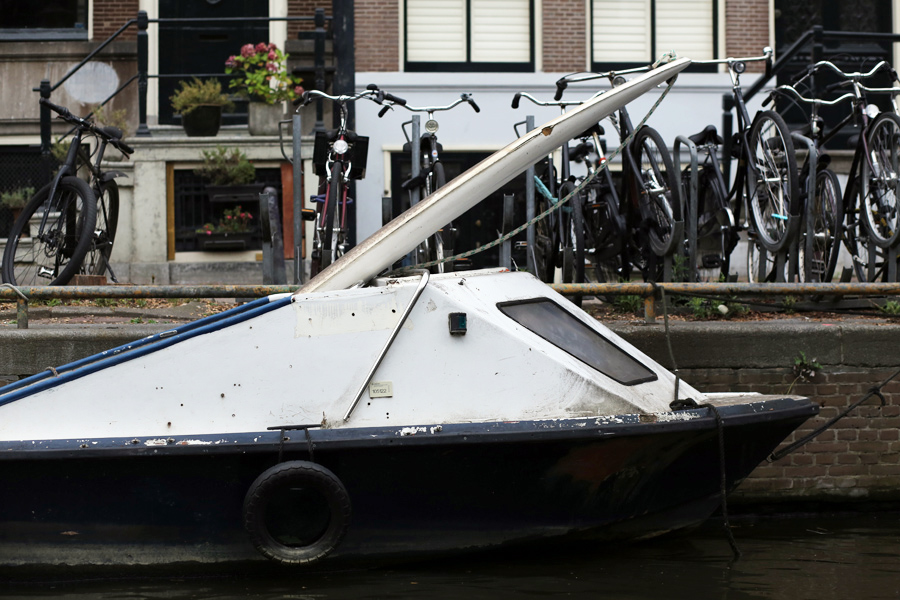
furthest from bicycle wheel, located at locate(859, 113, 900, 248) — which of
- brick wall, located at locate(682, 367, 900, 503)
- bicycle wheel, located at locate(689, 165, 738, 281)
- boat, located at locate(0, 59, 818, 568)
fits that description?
boat, located at locate(0, 59, 818, 568)

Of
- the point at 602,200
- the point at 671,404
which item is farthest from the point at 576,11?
the point at 671,404

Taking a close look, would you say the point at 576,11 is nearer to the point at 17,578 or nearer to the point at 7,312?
the point at 7,312

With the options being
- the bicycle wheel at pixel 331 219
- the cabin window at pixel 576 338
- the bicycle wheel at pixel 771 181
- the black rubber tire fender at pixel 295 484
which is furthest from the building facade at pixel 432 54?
the black rubber tire fender at pixel 295 484

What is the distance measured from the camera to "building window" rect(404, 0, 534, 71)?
1354 centimetres

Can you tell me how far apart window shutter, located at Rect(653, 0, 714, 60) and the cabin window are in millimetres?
9566

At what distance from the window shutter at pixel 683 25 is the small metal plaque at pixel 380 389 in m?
10.2

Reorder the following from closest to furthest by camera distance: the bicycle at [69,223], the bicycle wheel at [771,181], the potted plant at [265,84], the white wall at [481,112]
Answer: the bicycle wheel at [771,181] → the bicycle at [69,223] → the potted plant at [265,84] → the white wall at [481,112]

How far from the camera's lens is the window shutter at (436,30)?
13.5m

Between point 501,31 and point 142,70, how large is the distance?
4483mm

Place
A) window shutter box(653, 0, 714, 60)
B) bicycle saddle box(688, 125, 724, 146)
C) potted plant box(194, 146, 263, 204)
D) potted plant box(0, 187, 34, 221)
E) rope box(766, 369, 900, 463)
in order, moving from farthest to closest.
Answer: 1. window shutter box(653, 0, 714, 60)
2. potted plant box(0, 187, 34, 221)
3. potted plant box(194, 146, 263, 204)
4. bicycle saddle box(688, 125, 724, 146)
5. rope box(766, 369, 900, 463)

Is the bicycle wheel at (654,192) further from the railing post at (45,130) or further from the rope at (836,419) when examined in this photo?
the railing post at (45,130)

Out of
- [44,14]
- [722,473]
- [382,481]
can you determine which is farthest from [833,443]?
[44,14]

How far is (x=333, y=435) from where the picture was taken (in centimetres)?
462

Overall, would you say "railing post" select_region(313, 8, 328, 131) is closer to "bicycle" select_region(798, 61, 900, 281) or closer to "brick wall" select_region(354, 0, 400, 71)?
"brick wall" select_region(354, 0, 400, 71)
